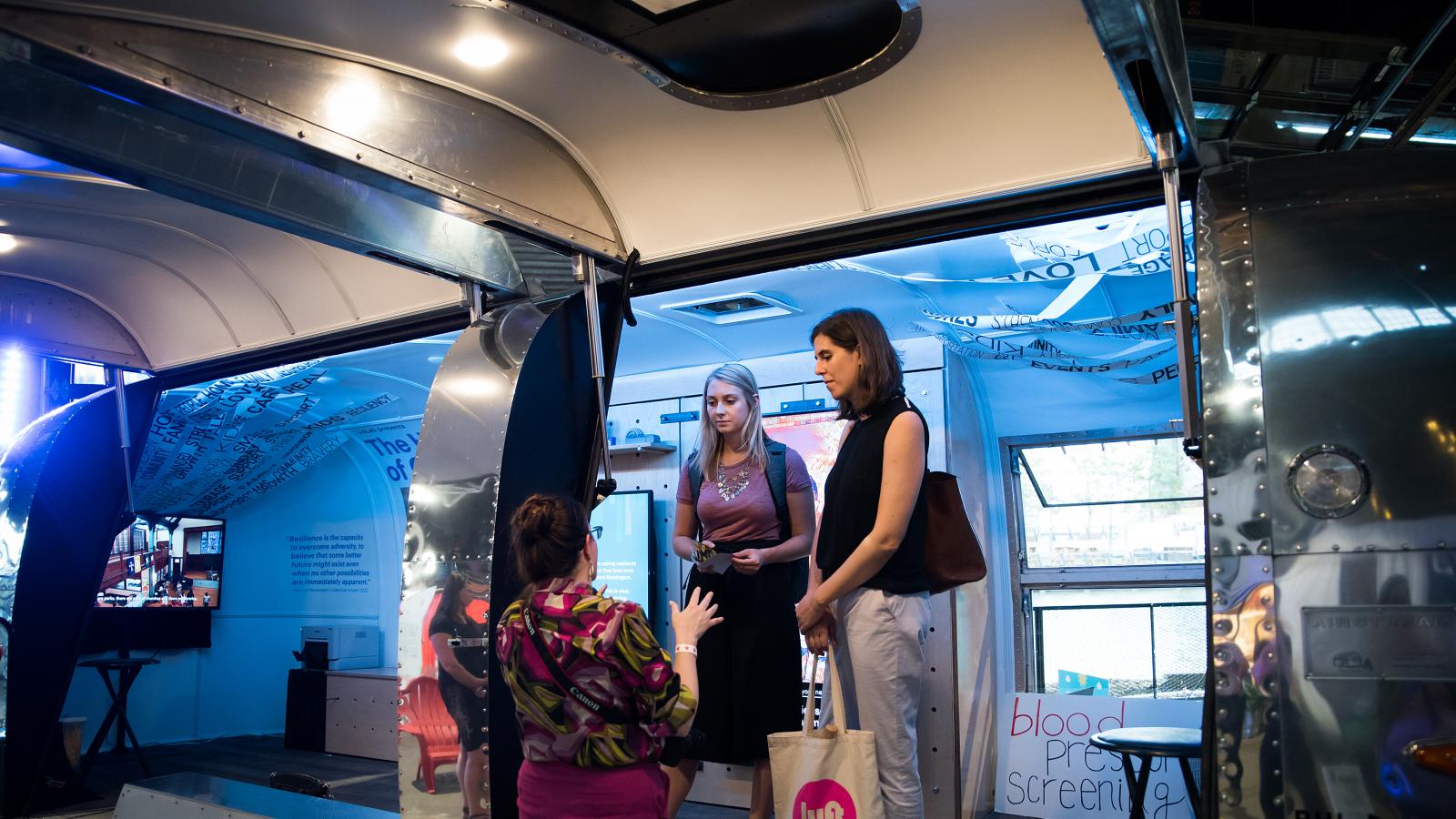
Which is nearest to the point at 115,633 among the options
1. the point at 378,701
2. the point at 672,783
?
the point at 378,701

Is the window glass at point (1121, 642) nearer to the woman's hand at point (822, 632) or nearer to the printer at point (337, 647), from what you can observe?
the woman's hand at point (822, 632)

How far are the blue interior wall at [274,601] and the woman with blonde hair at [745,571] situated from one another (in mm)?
4737

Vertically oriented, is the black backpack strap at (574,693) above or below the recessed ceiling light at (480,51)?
below

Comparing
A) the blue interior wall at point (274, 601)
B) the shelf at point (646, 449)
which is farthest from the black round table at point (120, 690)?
the shelf at point (646, 449)

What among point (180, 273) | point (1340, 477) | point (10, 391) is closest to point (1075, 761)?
point (1340, 477)

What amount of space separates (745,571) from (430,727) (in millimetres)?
1134

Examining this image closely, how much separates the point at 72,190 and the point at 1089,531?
478 centimetres

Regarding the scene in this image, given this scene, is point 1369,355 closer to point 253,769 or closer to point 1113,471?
point 1113,471

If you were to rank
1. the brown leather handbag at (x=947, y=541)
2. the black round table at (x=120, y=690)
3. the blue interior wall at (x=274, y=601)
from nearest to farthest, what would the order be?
1. the brown leather handbag at (x=947, y=541)
2. the black round table at (x=120, y=690)
3. the blue interior wall at (x=274, y=601)

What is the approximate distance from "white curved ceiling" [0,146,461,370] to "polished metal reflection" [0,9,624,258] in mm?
1163

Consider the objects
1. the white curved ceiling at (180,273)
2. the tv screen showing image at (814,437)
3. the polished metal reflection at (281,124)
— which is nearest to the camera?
the polished metal reflection at (281,124)

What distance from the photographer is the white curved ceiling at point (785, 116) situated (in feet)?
8.68

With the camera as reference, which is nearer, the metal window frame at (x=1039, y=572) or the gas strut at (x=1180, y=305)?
the gas strut at (x=1180, y=305)

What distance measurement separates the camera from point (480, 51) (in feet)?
9.45
